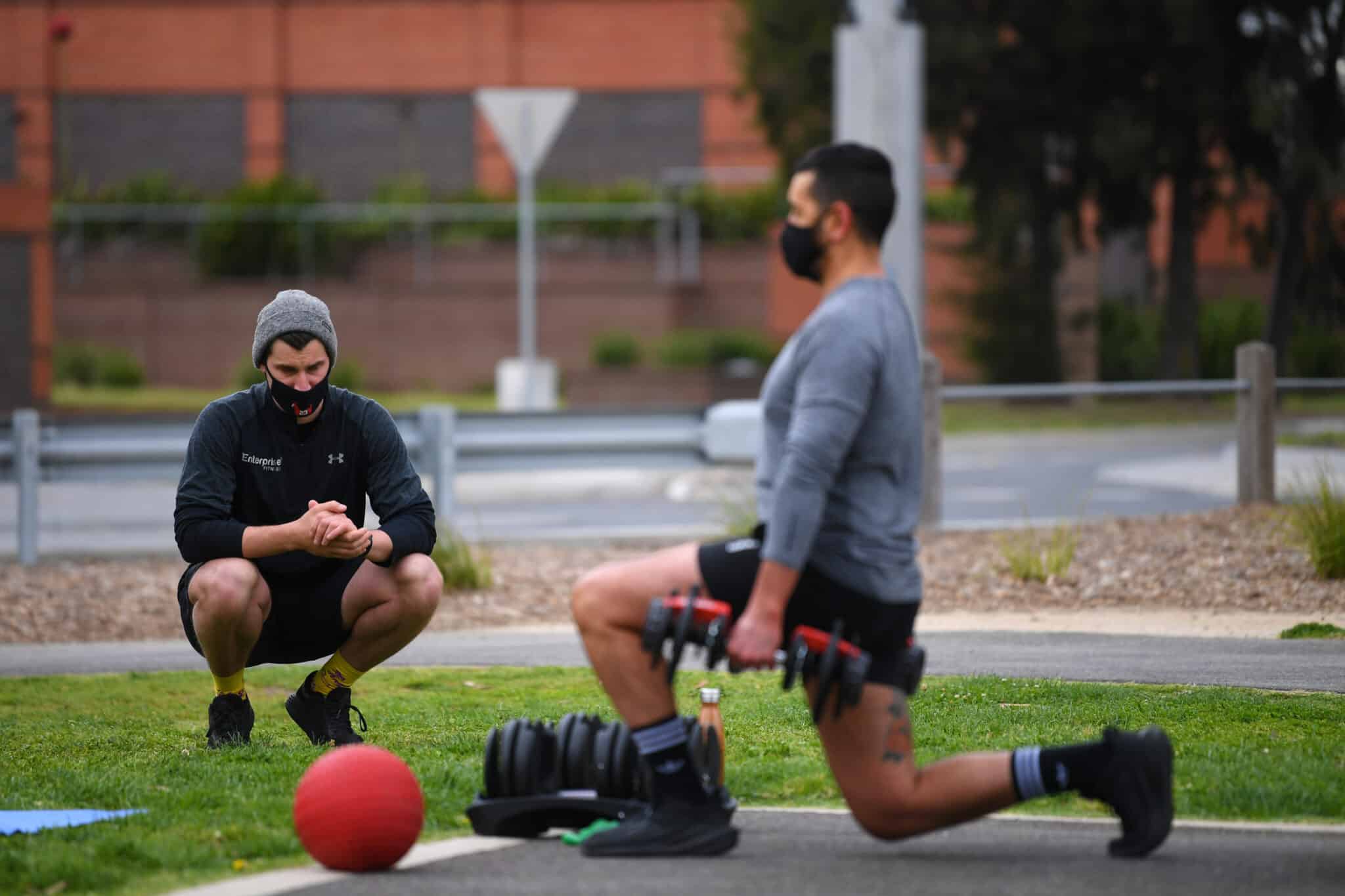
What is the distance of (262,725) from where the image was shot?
7.06 m

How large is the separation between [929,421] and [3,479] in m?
6.01

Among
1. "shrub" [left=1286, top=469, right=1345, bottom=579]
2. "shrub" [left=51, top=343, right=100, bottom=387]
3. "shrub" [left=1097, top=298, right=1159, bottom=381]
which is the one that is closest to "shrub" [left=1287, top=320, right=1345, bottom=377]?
"shrub" [left=1097, top=298, right=1159, bottom=381]

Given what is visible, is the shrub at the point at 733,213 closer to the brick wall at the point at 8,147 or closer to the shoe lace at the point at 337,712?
the brick wall at the point at 8,147

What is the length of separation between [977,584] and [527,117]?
8.70m

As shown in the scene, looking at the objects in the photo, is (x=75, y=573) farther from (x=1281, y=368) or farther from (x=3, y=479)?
(x=1281, y=368)

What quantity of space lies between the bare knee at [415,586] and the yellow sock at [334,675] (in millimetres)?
285

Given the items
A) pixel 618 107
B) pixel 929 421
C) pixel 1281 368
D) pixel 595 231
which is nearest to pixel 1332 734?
pixel 929 421

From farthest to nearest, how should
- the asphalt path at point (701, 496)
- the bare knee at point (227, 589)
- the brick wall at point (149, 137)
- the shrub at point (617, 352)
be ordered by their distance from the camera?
the brick wall at point (149, 137)
the shrub at point (617, 352)
the asphalt path at point (701, 496)
the bare knee at point (227, 589)

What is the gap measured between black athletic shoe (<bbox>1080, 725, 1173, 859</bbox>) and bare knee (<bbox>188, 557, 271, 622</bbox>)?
2.81 meters

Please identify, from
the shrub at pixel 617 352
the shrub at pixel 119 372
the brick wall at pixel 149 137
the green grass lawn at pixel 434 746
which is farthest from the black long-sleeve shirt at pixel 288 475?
the brick wall at pixel 149 137

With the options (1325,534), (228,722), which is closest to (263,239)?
(1325,534)

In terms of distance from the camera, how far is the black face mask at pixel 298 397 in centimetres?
613

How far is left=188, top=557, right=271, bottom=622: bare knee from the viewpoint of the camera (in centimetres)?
614

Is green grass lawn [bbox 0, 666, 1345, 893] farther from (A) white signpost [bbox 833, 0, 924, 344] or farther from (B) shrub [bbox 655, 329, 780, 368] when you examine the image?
(B) shrub [bbox 655, 329, 780, 368]
